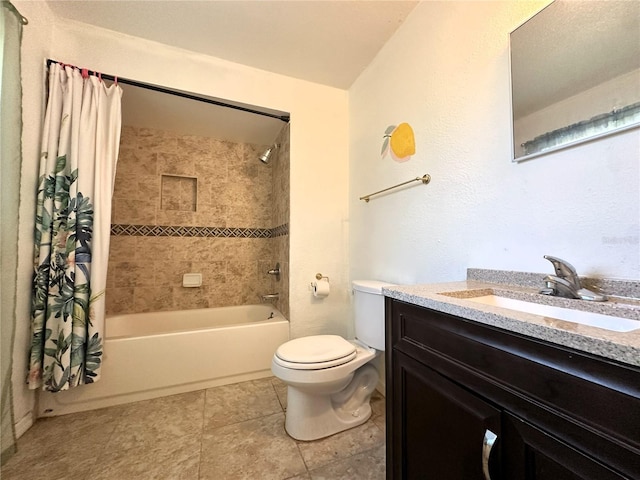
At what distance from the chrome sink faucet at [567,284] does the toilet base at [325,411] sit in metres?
1.10

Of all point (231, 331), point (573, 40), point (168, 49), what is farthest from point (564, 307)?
point (168, 49)

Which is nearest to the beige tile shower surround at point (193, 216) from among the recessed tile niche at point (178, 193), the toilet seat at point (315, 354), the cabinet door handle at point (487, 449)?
the recessed tile niche at point (178, 193)

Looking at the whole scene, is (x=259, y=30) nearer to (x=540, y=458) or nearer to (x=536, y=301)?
(x=536, y=301)

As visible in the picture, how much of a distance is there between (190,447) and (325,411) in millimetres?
683

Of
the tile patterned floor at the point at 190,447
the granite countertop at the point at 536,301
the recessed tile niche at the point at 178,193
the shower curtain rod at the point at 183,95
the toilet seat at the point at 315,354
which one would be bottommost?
the tile patterned floor at the point at 190,447

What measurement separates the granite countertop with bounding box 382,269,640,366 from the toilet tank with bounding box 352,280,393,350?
1.58 feet

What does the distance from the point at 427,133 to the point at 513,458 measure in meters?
1.32

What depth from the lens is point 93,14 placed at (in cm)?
147

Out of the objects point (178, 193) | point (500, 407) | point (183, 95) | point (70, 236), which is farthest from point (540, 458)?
point (178, 193)

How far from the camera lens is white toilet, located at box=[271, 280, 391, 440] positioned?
1.24 meters

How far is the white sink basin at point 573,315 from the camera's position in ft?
1.90

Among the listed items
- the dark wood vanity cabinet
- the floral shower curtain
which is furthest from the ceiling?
the dark wood vanity cabinet

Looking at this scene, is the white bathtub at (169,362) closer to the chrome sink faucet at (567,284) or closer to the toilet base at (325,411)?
the toilet base at (325,411)

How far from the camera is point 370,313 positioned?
144cm
